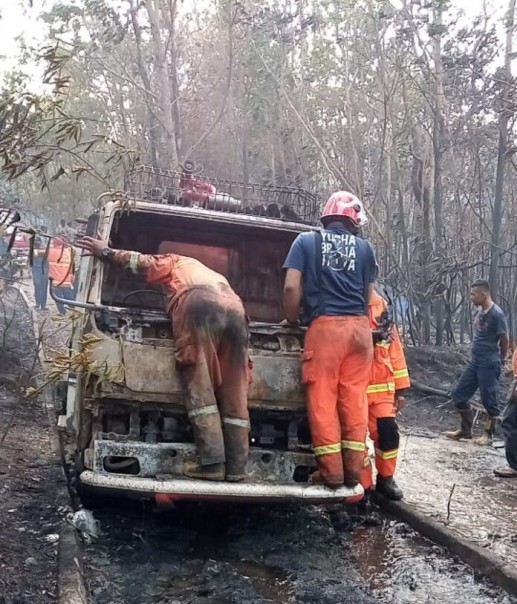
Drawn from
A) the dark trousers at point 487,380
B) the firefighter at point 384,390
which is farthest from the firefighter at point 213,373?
the dark trousers at point 487,380

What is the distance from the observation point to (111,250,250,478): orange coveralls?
4199 millimetres

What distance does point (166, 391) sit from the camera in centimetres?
436

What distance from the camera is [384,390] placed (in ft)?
16.9

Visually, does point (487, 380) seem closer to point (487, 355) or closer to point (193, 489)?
point (487, 355)

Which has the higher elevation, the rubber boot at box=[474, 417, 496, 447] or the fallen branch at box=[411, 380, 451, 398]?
the fallen branch at box=[411, 380, 451, 398]

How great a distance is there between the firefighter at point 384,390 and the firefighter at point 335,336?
0.39 meters

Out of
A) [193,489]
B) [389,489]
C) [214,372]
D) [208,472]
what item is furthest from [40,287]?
[193,489]

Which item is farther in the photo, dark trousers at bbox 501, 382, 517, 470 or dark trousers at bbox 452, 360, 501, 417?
dark trousers at bbox 452, 360, 501, 417

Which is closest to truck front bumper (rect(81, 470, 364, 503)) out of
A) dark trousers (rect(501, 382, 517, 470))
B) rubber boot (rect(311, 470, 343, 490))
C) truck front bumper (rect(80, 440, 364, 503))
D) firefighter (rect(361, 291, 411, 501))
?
truck front bumper (rect(80, 440, 364, 503))

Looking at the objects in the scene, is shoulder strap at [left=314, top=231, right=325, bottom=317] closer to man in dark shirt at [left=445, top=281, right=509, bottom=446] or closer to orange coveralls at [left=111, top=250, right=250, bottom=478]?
orange coveralls at [left=111, top=250, right=250, bottom=478]

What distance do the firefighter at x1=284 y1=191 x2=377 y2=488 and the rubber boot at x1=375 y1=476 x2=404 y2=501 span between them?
96 centimetres

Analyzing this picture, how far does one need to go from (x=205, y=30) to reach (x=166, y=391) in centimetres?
2105

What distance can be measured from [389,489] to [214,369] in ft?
6.03

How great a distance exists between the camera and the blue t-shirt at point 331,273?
4.64m
